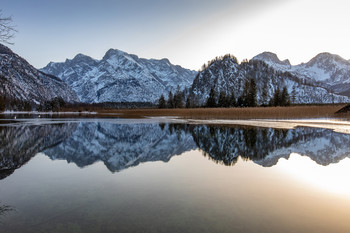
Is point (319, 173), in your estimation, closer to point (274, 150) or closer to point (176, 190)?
point (274, 150)

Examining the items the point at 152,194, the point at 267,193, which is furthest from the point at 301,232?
the point at 152,194

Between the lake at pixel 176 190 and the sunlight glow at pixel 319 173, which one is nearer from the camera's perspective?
the lake at pixel 176 190

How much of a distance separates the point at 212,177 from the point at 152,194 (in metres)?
2.95

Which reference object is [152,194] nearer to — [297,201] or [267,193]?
[267,193]

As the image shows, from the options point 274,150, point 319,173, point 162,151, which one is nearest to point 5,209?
point 162,151

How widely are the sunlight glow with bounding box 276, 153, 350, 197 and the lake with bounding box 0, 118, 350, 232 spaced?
4cm

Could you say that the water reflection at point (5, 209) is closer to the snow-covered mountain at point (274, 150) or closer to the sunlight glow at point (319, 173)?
the snow-covered mountain at point (274, 150)

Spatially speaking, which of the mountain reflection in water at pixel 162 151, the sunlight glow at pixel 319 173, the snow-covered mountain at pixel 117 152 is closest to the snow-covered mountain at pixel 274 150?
the mountain reflection in water at pixel 162 151

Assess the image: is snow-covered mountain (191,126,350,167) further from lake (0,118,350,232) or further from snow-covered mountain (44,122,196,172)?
snow-covered mountain (44,122,196,172)

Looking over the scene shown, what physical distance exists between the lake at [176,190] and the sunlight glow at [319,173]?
1.4 inches

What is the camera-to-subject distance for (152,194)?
7461 mm

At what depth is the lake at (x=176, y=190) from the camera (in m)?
5.50

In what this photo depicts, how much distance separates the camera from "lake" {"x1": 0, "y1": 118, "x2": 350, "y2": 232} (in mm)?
5496

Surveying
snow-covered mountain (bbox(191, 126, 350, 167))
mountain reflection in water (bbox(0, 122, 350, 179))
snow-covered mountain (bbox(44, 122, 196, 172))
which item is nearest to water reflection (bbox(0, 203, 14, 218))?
mountain reflection in water (bbox(0, 122, 350, 179))
